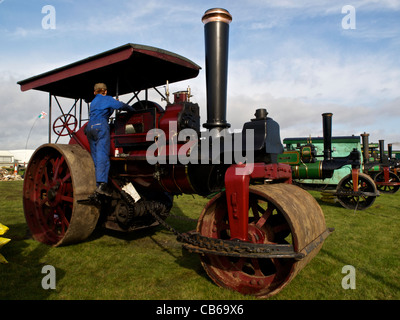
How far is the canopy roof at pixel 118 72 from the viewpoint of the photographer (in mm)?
3592

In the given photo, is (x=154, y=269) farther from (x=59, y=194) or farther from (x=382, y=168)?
(x=382, y=168)

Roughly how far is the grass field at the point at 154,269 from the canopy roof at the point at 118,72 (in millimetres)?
2185

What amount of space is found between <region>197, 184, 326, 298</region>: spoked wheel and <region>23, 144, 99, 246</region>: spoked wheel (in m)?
1.75

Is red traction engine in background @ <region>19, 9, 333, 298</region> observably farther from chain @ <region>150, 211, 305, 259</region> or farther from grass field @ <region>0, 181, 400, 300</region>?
grass field @ <region>0, 181, 400, 300</region>

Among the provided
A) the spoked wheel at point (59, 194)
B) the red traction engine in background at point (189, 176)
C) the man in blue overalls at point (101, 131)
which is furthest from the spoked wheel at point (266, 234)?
the spoked wheel at point (59, 194)

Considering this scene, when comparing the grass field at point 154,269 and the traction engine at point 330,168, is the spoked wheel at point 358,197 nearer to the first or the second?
the traction engine at point 330,168

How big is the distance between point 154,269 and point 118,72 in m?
2.53

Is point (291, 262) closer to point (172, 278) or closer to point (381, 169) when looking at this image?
point (172, 278)

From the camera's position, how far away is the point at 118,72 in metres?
4.09

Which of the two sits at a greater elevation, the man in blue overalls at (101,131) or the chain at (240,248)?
the man in blue overalls at (101,131)

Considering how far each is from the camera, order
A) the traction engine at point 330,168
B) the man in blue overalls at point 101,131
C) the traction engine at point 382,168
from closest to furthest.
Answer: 1. the man in blue overalls at point 101,131
2. the traction engine at point 330,168
3. the traction engine at point 382,168

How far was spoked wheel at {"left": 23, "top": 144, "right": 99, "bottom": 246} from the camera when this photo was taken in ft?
12.6

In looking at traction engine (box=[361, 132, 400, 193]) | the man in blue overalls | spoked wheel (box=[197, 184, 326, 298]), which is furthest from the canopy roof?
traction engine (box=[361, 132, 400, 193])

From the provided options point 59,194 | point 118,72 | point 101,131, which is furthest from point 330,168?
point 59,194
